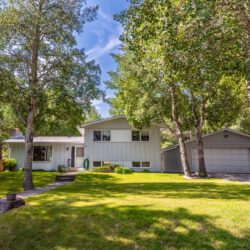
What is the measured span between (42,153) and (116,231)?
1831cm

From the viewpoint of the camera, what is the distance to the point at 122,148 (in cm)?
2153

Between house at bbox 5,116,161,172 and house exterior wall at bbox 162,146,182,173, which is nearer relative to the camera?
house at bbox 5,116,161,172

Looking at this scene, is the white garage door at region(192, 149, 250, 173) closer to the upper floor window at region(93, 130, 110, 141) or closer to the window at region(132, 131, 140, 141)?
the window at region(132, 131, 140, 141)

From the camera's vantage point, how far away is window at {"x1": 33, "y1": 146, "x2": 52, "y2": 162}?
72.0 feet

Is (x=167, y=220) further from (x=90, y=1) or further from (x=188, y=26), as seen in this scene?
(x=90, y=1)

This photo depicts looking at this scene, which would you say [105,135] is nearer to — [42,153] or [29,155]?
[42,153]

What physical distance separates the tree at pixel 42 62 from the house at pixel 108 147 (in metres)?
8.71

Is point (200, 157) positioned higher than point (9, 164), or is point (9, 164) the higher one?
point (200, 157)

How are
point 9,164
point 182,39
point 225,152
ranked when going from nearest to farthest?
point 182,39 → point 9,164 → point 225,152

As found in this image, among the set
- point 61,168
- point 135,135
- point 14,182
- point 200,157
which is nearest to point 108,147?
point 135,135

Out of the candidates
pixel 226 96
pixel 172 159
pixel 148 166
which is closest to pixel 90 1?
pixel 226 96

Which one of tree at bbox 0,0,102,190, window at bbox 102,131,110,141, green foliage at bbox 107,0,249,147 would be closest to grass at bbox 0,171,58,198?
tree at bbox 0,0,102,190

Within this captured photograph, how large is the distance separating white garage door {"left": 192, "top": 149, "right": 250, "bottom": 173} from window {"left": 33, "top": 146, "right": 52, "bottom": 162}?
42.9 ft

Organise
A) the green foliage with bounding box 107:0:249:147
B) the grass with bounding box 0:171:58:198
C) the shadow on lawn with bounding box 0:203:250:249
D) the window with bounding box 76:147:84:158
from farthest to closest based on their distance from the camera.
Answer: the window with bounding box 76:147:84:158, the grass with bounding box 0:171:58:198, the green foliage with bounding box 107:0:249:147, the shadow on lawn with bounding box 0:203:250:249
